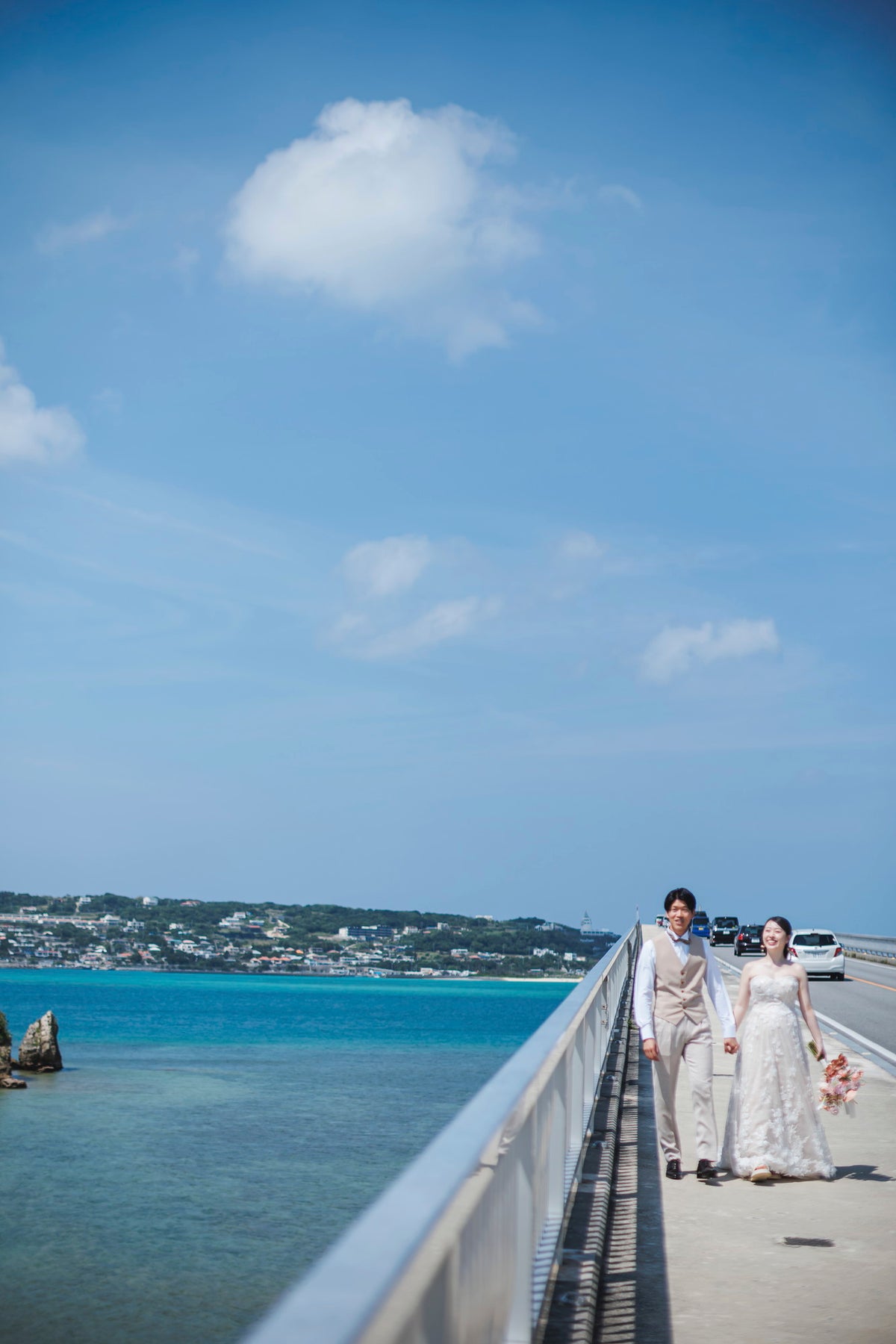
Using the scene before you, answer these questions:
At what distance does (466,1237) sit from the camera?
127 inches

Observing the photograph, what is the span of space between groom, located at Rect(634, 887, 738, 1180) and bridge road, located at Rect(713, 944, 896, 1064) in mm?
5708

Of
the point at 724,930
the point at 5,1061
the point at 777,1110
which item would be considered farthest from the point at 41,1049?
the point at 777,1110

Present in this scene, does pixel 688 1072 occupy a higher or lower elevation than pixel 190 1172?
higher

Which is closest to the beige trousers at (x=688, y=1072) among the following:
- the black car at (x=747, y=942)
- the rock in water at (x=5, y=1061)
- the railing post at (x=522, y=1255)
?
the railing post at (x=522, y=1255)

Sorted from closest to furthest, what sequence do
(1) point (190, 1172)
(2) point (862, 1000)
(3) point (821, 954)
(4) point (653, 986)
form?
(4) point (653, 986) < (2) point (862, 1000) < (3) point (821, 954) < (1) point (190, 1172)

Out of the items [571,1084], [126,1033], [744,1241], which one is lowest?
[126,1033]

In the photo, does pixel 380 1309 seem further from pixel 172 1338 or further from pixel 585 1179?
pixel 172 1338

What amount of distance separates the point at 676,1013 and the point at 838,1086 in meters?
1.46

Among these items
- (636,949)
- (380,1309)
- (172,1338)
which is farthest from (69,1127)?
(380,1309)

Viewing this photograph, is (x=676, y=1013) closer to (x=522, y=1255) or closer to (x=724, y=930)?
(x=522, y=1255)

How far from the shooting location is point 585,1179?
7.80 m

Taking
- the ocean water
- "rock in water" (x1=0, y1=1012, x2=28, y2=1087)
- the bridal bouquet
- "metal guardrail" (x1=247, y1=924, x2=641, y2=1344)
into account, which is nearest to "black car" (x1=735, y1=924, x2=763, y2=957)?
the ocean water

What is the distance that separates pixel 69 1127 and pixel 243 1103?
13603 millimetres

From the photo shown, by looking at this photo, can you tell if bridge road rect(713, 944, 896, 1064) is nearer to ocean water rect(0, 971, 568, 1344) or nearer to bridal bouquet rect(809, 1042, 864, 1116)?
bridal bouquet rect(809, 1042, 864, 1116)
